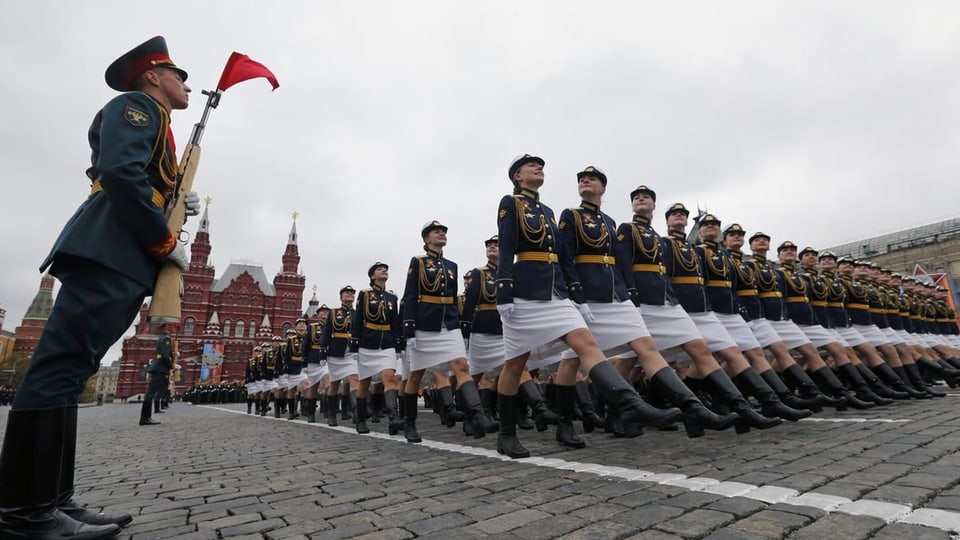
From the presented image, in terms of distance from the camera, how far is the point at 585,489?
2674 millimetres

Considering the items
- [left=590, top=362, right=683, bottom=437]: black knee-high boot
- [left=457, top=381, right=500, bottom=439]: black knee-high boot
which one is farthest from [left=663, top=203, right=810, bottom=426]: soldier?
[left=457, top=381, right=500, bottom=439]: black knee-high boot

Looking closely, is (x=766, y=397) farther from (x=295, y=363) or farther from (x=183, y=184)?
(x=295, y=363)

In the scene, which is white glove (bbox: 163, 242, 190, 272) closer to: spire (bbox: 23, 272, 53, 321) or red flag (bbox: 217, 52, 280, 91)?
red flag (bbox: 217, 52, 280, 91)

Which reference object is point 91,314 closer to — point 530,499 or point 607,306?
point 530,499

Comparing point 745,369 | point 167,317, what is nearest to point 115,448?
point 167,317

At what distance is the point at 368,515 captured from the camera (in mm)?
2436

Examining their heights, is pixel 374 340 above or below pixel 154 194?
below

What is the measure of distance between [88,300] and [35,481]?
820mm

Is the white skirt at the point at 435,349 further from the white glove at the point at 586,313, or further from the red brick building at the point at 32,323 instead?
the red brick building at the point at 32,323

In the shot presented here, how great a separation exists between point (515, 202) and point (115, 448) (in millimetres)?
6757

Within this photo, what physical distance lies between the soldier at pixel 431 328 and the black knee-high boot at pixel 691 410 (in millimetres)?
2533

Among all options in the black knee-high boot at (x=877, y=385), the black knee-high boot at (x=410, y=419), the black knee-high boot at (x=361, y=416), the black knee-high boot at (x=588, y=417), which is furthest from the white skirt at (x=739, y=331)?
the black knee-high boot at (x=361, y=416)

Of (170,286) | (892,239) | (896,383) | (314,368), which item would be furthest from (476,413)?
(892,239)

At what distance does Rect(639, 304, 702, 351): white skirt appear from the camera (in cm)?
448
